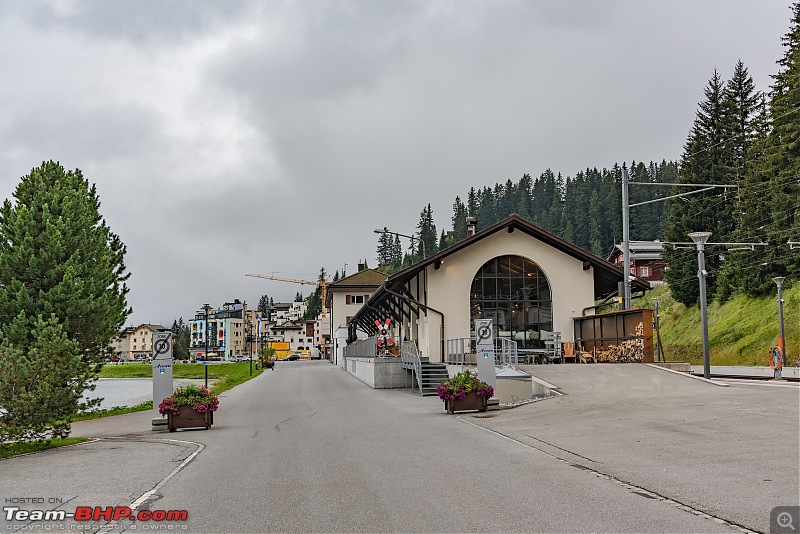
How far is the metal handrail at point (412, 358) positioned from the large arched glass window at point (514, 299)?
3379 mm

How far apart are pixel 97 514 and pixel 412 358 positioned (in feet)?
70.2

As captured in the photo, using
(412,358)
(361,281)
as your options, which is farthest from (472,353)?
(361,281)

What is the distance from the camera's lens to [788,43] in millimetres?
50062

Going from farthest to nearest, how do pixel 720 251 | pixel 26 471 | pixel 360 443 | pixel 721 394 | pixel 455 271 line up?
pixel 720 251
pixel 455 271
pixel 721 394
pixel 360 443
pixel 26 471

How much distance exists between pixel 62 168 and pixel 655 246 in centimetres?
7811

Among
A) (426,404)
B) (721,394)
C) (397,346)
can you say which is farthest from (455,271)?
(721,394)

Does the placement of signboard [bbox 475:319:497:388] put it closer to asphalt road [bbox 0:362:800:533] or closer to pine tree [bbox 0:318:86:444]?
asphalt road [bbox 0:362:800:533]

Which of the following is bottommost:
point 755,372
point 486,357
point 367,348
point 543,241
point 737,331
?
point 755,372

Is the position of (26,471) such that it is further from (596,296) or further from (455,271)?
(596,296)

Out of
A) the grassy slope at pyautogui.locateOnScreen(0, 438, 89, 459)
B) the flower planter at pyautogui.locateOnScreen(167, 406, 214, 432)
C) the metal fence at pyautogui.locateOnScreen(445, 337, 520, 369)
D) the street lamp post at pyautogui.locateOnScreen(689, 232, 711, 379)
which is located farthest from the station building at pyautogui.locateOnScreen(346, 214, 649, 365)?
the grassy slope at pyautogui.locateOnScreen(0, 438, 89, 459)

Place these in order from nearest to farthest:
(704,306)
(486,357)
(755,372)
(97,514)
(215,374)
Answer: (97,514)
(486,357)
(704,306)
(755,372)
(215,374)

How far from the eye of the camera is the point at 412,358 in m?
28.4

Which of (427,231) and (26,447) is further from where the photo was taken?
(427,231)

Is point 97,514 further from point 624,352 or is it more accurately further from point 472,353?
point 624,352
